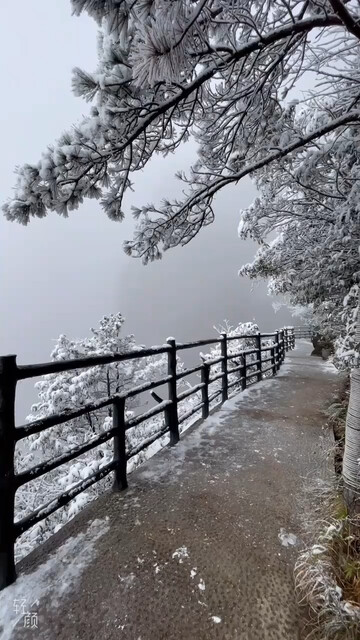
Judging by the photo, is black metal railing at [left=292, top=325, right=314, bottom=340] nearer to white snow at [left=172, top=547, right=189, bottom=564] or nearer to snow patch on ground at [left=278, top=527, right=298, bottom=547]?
snow patch on ground at [left=278, top=527, right=298, bottom=547]

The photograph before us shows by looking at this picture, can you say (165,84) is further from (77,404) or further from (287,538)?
(77,404)

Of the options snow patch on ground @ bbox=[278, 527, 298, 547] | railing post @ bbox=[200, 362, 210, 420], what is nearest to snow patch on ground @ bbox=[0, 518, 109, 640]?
snow patch on ground @ bbox=[278, 527, 298, 547]

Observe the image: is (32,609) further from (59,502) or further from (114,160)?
(114,160)

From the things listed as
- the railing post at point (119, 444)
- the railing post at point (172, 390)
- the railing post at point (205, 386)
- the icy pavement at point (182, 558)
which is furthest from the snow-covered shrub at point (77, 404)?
the railing post at point (119, 444)

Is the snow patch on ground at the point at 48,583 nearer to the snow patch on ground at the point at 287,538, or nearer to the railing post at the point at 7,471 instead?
the railing post at the point at 7,471

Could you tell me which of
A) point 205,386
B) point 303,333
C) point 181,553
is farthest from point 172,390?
point 303,333

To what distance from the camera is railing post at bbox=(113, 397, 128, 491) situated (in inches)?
109

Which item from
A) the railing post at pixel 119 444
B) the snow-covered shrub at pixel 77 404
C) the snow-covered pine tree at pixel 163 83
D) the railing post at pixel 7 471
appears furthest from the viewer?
the snow-covered shrub at pixel 77 404

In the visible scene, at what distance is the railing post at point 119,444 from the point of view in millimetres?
2775

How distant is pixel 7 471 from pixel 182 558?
126cm

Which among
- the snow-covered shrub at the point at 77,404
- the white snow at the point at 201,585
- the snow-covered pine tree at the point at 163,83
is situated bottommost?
the snow-covered shrub at the point at 77,404

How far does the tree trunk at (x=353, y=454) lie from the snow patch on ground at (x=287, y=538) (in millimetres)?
484

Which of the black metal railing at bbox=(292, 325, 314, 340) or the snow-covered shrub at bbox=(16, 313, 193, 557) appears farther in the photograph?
the black metal railing at bbox=(292, 325, 314, 340)

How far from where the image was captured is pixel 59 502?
2156 millimetres
